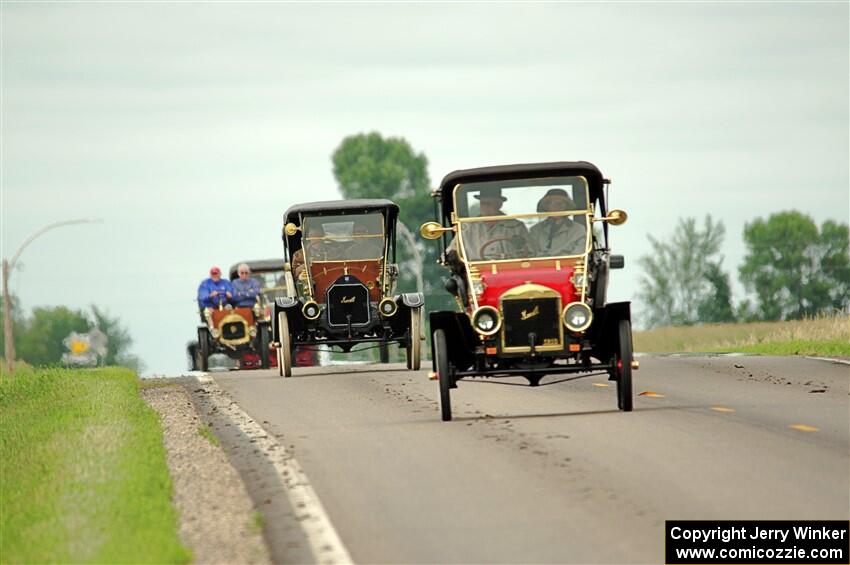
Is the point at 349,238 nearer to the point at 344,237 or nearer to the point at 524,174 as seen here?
the point at 344,237

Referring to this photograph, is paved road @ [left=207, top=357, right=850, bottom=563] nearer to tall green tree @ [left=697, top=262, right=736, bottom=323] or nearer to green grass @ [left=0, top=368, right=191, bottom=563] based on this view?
green grass @ [left=0, top=368, right=191, bottom=563]

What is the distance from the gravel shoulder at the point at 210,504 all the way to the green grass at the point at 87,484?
0.12 metres

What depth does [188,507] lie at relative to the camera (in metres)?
12.1

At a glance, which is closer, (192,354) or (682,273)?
(192,354)

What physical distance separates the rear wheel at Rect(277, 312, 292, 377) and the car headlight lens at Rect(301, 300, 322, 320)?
398 millimetres

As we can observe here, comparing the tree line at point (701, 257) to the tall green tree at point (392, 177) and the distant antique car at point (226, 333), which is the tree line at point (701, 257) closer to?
the tall green tree at point (392, 177)

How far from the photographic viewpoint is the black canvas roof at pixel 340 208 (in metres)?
28.6

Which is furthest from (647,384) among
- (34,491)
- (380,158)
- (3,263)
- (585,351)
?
(380,158)

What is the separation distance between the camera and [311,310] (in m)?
27.7

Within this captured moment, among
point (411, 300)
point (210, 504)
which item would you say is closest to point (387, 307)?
point (411, 300)

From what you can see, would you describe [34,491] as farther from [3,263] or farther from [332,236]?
[3,263]

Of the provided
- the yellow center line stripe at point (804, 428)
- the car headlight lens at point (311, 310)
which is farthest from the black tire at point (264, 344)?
the yellow center line stripe at point (804, 428)

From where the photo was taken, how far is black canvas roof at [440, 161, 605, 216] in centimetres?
1903

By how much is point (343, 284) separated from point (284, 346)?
162 cm
